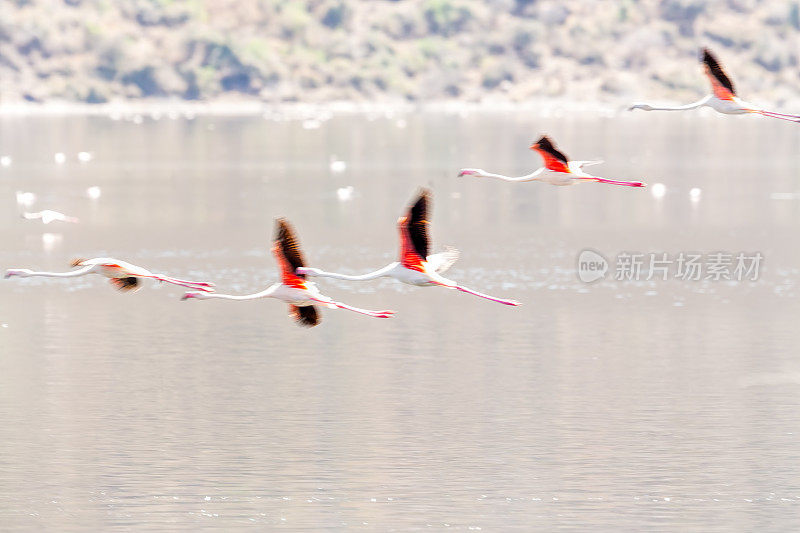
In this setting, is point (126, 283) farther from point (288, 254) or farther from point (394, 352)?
point (394, 352)

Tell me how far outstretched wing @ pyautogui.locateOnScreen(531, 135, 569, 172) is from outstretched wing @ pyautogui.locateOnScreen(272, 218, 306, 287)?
12.9 ft

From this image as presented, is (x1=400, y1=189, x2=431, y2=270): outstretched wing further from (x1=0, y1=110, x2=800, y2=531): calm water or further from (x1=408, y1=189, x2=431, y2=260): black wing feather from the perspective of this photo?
(x1=0, y1=110, x2=800, y2=531): calm water

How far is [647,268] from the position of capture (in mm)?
49906

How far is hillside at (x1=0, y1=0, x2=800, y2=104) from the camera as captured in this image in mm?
167125

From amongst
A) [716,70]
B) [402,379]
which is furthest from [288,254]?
[402,379]

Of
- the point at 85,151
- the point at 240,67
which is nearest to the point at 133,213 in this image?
the point at 85,151

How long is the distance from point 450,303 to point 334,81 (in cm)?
13228

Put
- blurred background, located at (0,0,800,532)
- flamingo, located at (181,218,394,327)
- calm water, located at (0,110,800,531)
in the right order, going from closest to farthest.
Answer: flamingo, located at (181,218,394,327) < calm water, located at (0,110,800,531) < blurred background, located at (0,0,800,532)

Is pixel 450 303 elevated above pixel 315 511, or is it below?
below

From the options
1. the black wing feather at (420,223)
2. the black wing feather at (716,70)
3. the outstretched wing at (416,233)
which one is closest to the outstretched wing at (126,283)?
the outstretched wing at (416,233)

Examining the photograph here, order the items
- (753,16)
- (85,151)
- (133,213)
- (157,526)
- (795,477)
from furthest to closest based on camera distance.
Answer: (753,16) < (85,151) < (133,213) < (795,477) < (157,526)

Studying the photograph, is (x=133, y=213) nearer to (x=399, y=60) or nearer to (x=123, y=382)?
(x=123, y=382)

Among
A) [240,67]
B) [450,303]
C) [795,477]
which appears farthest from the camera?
[240,67]

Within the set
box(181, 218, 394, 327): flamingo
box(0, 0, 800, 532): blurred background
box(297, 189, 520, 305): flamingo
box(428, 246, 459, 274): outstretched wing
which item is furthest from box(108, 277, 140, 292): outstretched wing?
box(428, 246, 459, 274): outstretched wing
